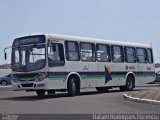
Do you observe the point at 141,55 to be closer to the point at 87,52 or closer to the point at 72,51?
the point at 87,52

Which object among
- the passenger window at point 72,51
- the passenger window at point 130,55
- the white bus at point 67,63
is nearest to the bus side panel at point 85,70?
the white bus at point 67,63

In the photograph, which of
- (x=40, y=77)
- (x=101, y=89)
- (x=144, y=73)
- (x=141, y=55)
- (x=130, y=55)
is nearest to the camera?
(x=40, y=77)

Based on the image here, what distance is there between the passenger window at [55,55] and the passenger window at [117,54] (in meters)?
5.30

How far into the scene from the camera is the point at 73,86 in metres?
22.0

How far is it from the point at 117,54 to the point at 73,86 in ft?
17.2

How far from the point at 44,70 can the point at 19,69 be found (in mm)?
1593

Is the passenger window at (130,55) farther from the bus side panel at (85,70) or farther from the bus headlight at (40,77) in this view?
the bus headlight at (40,77)

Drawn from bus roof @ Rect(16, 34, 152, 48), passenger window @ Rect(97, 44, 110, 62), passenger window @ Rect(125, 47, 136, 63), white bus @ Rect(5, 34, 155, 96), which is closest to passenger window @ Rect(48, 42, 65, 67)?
white bus @ Rect(5, 34, 155, 96)

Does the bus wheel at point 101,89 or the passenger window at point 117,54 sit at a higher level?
the passenger window at point 117,54

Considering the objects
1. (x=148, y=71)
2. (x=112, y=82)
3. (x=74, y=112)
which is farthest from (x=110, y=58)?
(x=74, y=112)

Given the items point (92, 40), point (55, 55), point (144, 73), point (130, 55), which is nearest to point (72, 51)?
point (55, 55)

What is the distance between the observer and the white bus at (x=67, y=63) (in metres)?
20.5

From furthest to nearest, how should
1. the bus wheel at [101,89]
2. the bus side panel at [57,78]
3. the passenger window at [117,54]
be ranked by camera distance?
1. the bus wheel at [101,89]
2. the passenger window at [117,54]
3. the bus side panel at [57,78]

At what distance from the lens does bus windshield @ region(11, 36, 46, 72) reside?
2056 cm
